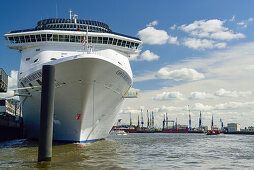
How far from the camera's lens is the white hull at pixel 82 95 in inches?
669

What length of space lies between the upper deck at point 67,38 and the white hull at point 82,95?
4.68 m

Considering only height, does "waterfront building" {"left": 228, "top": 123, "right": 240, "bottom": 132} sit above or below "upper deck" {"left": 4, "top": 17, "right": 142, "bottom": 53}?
below

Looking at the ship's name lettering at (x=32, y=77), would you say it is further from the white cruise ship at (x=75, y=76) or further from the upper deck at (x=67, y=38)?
the upper deck at (x=67, y=38)

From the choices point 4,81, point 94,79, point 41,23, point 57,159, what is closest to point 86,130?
point 94,79

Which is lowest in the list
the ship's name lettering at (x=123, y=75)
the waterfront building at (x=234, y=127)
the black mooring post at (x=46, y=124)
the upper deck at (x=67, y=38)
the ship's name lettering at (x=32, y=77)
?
the waterfront building at (x=234, y=127)

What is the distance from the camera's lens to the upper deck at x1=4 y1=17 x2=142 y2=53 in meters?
22.7

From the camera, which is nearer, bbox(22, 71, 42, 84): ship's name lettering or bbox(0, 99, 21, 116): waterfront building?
bbox(22, 71, 42, 84): ship's name lettering

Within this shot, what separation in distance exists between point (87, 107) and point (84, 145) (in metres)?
2.83

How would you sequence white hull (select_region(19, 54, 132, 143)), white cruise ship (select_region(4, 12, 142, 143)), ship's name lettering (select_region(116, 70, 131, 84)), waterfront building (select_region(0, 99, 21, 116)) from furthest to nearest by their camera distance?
1. waterfront building (select_region(0, 99, 21, 116))
2. ship's name lettering (select_region(116, 70, 131, 84))
3. white cruise ship (select_region(4, 12, 142, 143))
4. white hull (select_region(19, 54, 132, 143))

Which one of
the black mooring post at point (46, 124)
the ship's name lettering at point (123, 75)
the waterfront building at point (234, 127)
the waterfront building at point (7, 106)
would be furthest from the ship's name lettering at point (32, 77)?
the waterfront building at point (234, 127)

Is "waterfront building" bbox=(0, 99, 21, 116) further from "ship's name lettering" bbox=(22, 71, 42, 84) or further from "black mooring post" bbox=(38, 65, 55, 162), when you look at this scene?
"black mooring post" bbox=(38, 65, 55, 162)

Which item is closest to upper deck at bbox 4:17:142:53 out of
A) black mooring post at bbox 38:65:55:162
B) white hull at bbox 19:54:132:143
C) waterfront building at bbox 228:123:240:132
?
white hull at bbox 19:54:132:143

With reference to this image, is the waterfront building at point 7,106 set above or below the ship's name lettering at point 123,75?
below

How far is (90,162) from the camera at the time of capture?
12531mm
